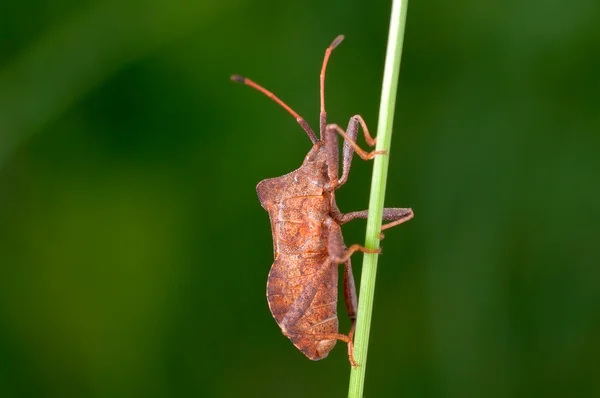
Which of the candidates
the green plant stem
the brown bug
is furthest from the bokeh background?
the green plant stem

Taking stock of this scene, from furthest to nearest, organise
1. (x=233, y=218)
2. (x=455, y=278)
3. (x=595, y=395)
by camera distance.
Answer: (x=233, y=218)
(x=455, y=278)
(x=595, y=395)

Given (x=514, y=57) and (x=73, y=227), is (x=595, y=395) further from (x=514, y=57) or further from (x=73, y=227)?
(x=73, y=227)

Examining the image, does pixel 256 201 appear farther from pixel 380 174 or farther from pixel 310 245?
pixel 380 174

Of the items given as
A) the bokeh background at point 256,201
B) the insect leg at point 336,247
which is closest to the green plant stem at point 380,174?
the insect leg at point 336,247

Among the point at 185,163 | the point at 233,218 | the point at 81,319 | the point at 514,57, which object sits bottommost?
the point at 81,319

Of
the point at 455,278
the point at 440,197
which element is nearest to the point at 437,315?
the point at 455,278

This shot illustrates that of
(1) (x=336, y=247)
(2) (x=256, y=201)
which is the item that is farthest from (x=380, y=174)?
(2) (x=256, y=201)
